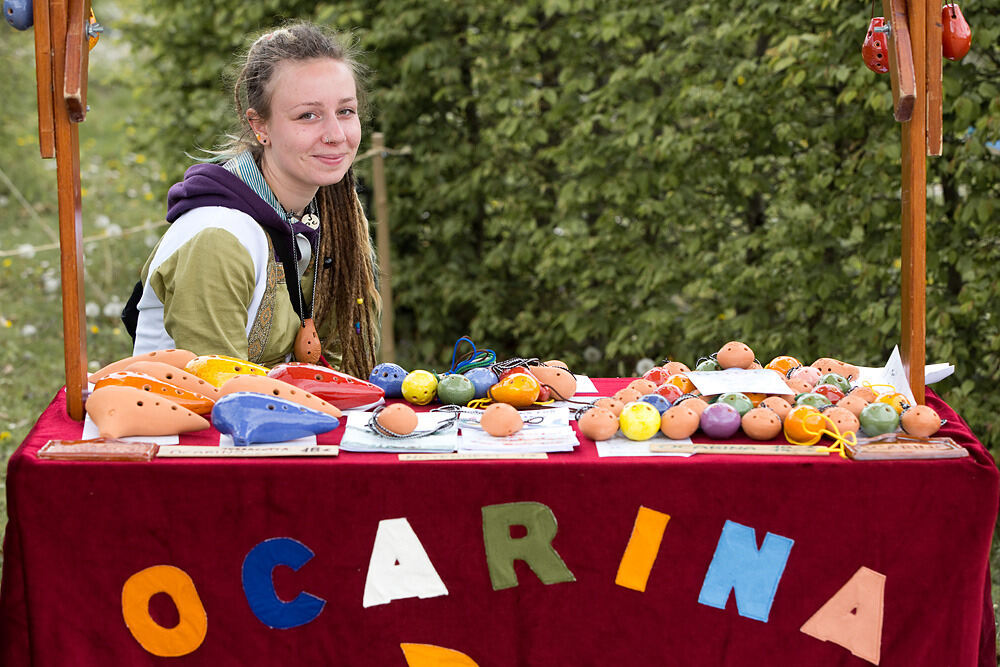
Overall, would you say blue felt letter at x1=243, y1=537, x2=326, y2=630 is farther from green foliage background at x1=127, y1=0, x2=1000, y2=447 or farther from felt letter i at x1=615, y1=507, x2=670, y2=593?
green foliage background at x1=127, y1=0, x2=1000, y2=447

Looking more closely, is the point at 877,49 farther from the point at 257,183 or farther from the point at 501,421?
the point at 257,183

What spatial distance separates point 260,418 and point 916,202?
1.17m

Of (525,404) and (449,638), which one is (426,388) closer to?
(525,404)

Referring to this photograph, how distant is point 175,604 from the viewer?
174cm

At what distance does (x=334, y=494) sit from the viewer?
1.72 m

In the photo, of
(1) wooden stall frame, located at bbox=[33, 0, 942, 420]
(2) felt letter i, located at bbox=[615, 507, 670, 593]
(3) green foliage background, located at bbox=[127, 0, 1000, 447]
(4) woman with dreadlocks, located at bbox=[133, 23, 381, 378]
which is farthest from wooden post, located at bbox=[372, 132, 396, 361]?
(2) felt letter i, located at bbox=[615, 507, 670, 593]

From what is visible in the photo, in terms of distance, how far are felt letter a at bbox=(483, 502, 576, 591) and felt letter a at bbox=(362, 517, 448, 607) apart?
0.31 feet

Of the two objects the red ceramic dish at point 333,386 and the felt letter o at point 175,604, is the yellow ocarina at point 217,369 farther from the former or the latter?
the felt letter o at point 175,604

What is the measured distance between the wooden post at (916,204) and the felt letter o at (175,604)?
128cm

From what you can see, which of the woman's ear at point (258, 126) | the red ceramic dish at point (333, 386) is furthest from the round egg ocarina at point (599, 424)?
the woman's ear at point (258, 126)

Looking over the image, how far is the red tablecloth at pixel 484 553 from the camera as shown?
5.61ft

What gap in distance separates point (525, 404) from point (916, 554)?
0.71 meters

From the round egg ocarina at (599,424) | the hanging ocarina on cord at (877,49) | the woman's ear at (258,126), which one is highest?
the hanging ocarina on cord at (877,49)

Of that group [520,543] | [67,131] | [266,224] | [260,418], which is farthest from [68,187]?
[520,543]
